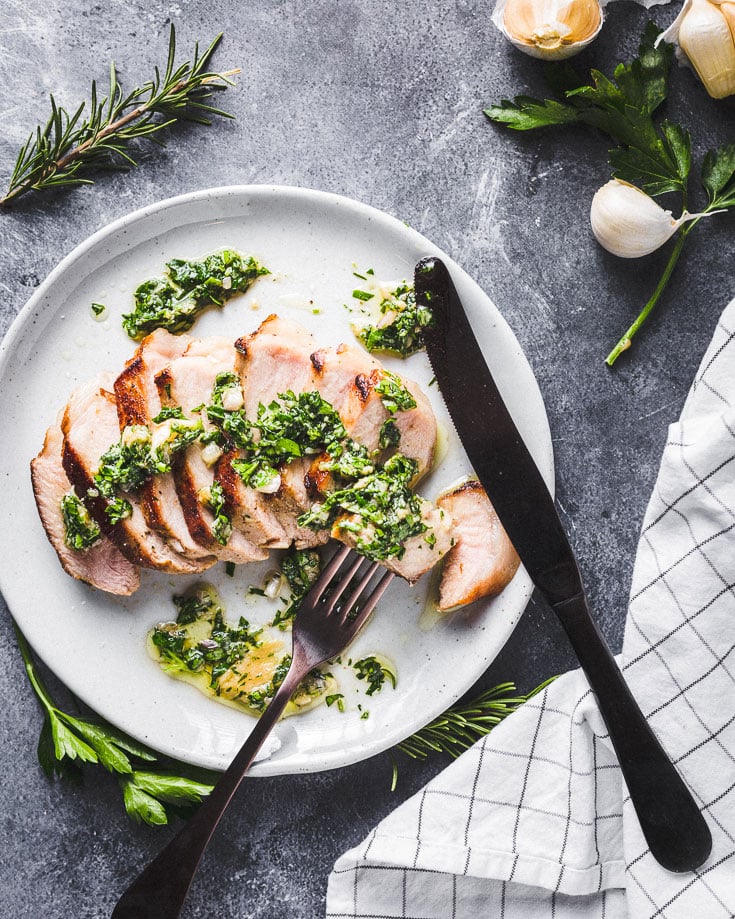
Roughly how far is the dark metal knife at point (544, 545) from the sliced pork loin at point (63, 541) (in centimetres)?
120

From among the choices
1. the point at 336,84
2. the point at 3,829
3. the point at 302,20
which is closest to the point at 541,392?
the point at 336,84

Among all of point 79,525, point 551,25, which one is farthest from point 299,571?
point 551,25

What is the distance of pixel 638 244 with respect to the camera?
2855mm

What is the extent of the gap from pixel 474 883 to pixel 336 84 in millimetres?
2764

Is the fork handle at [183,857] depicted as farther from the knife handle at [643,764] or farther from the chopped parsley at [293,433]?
the knife handle at [643,764]

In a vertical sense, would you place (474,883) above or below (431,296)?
below

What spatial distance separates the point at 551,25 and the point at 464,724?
2.36 metres

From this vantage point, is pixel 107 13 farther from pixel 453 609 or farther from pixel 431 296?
pixel 453 609

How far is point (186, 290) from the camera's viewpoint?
288cm

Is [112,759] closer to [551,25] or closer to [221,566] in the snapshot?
[221,566]

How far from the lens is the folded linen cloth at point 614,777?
2604 millimetres

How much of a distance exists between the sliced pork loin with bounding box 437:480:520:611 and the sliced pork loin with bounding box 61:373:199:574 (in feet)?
2.78

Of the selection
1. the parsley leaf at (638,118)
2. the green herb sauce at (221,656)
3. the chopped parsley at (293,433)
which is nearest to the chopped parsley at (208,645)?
the green herb sauce at (221,656)

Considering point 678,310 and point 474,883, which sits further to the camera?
point 678,310
